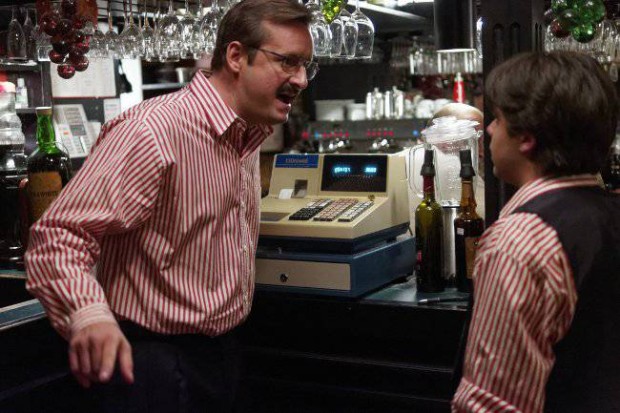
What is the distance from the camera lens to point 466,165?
2.55 meters

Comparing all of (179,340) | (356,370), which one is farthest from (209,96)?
(356,370)

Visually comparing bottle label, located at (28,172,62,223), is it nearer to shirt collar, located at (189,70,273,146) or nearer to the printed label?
the printed label

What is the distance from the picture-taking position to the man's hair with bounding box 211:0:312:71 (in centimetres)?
194

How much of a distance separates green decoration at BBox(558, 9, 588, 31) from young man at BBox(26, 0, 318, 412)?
124cm

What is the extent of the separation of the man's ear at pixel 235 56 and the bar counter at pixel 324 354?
0.96 meters

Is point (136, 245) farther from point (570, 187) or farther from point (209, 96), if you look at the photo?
point (570, 187)

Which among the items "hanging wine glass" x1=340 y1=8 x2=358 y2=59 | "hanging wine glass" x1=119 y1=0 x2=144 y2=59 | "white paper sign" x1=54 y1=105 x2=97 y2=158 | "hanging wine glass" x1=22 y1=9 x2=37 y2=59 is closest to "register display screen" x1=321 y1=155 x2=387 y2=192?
"hanging wine glass" x1=340 y1=8 x2=358 y2=59

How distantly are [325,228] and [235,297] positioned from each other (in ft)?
2.56

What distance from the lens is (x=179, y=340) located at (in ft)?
6.04

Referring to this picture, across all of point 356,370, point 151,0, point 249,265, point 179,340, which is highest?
point 151,0

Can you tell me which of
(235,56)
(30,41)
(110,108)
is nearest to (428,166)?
(235,56)

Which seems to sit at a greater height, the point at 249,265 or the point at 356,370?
the point at 249,265

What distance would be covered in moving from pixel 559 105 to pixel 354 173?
1.64 meters

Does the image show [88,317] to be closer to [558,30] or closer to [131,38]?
[558,30]
